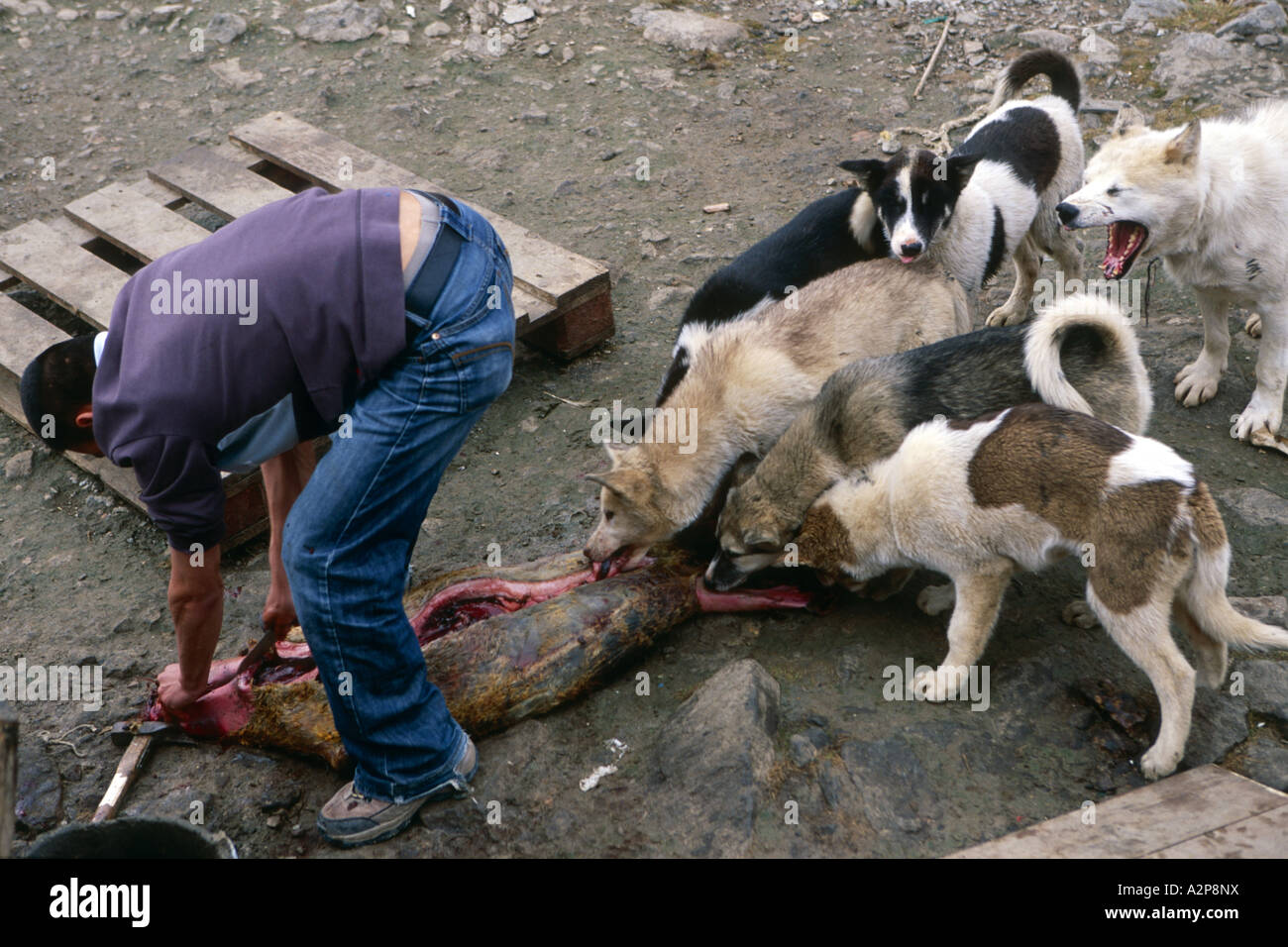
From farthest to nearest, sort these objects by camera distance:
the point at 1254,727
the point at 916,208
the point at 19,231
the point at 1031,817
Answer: the point at 19,231, the point at 916,208, the point at 1254,727, the point at 1031,817

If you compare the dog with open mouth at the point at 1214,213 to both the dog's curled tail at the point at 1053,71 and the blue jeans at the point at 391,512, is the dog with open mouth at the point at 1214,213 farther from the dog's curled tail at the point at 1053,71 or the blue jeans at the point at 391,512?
the blue jeans at the point at 391,512

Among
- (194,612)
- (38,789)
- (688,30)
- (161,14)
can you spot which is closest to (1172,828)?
(194,612)

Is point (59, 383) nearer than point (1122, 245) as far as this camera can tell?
Yes

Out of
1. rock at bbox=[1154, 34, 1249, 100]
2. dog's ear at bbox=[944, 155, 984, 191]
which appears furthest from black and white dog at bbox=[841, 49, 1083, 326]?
rock at bbox=[1154, 34, 1249, 100]

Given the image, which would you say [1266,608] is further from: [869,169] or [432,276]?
[432,276]

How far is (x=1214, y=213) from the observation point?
15.9ft

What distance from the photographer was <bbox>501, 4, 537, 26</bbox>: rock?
29.8 feet

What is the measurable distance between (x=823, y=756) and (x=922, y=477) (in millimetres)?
1024

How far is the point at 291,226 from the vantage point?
9.96 feet

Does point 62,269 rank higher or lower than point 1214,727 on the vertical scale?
lower

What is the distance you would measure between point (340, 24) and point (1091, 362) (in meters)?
7.09

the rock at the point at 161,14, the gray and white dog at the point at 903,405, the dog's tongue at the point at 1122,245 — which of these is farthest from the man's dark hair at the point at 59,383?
the rock at the point at 161,14

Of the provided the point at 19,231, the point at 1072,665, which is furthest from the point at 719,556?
the point at 19,231
